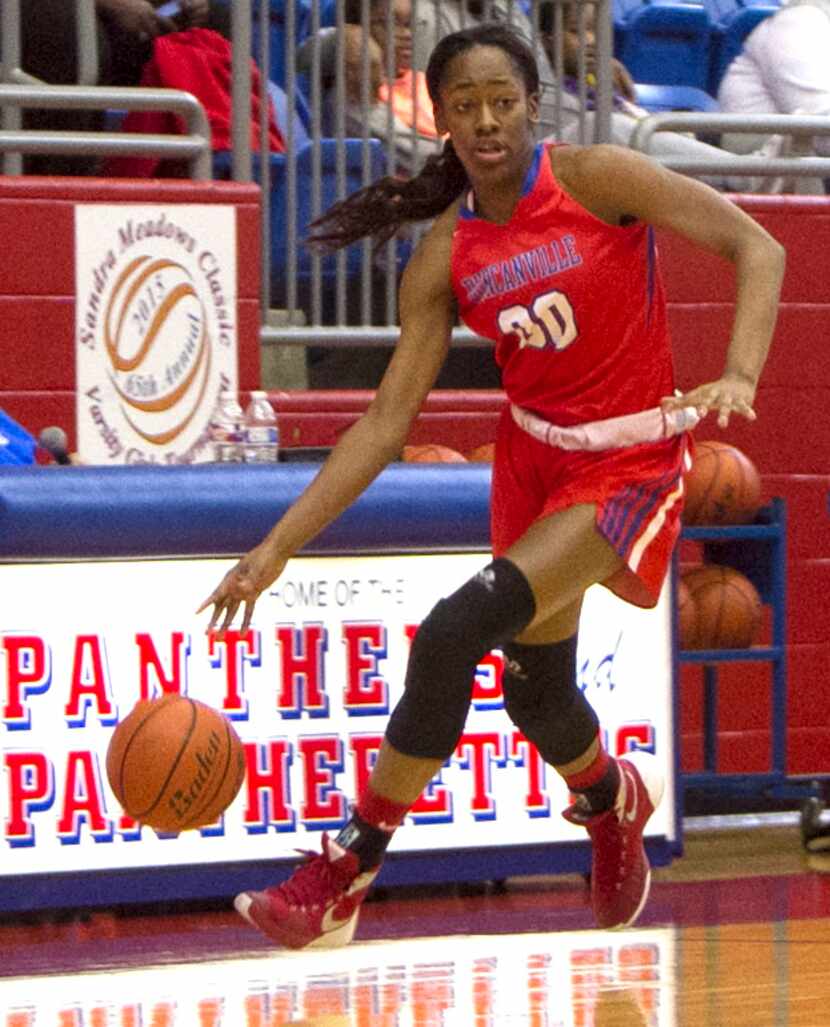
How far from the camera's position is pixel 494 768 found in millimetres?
7125

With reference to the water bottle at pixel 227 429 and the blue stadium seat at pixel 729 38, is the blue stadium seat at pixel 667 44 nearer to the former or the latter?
the blue stadium seat at pixel 729 38

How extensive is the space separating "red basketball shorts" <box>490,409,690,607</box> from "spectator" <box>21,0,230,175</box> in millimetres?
3556

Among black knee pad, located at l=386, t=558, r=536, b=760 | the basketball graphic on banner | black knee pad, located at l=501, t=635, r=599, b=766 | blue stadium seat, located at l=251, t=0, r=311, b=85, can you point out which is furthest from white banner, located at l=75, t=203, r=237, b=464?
black knee pad, located at l=386, t=558, r=536, b=760

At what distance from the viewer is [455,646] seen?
491 centimetres

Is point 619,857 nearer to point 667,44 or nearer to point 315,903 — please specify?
point 315,903

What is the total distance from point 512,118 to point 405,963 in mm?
2052

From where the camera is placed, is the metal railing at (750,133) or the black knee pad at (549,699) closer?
the black knee pad at (549,699)

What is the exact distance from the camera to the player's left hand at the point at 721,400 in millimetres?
4410

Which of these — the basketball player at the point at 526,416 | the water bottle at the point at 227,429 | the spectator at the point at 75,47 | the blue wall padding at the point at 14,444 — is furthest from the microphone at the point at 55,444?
the basketball player at the point at 526,416

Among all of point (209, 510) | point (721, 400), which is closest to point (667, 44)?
point (209, 510)

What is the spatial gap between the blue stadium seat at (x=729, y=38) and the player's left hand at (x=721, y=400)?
723 centimetres

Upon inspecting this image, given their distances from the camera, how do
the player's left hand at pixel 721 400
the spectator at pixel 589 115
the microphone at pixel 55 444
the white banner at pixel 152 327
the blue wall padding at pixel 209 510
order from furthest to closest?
the spectator at pixel 589 115, the white banner at pixel 152 327, the microphone at pixel 55 444, the blue wall padding at pixel 209 510, the player's left hand at pixel 721 400

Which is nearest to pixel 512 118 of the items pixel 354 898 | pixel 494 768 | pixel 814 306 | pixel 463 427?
pixel 354 898

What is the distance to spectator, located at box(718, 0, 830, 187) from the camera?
407 inches
